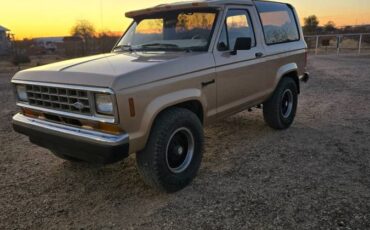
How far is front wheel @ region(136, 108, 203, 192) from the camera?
3.78m

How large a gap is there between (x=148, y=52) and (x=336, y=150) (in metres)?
3.03

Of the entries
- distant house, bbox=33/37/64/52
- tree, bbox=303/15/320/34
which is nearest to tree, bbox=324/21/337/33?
tree, bbox=303/15/320/34

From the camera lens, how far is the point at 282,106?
6461 mm

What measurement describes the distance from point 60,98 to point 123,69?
74cm

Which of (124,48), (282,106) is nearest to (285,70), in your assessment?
(282,106)

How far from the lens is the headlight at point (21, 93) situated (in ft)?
13.9

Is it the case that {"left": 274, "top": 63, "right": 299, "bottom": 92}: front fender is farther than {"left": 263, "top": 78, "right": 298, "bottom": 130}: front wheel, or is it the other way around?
{"left": 263, "top": 78, "right": 298, "bottom": 130}: front wheel

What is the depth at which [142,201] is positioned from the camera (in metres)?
3.98

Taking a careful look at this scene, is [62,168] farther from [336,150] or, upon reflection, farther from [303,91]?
[303,91]

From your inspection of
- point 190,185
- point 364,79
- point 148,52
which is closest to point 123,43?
point 148,52

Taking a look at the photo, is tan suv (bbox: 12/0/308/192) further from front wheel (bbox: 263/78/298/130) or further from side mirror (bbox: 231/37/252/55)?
front wheel (bbox: 263/78/298/130)

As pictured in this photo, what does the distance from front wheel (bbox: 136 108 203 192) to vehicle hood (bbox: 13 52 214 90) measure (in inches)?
18.7

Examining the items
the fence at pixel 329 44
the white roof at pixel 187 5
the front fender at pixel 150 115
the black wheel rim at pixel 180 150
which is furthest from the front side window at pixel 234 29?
the fence at pixel 329 44

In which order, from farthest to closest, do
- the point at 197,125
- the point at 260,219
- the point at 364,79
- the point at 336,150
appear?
the point at 364,79 → the point at 336,150 → the point at 197,125 → the point at 260,219
